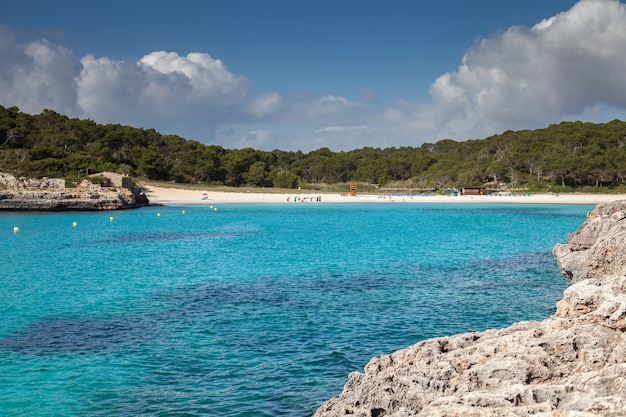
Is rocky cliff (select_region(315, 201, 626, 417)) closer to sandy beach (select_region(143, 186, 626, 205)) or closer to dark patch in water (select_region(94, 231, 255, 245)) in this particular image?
dark patch in water (select_region(94, 231, 255, 245))

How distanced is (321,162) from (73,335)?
117 m

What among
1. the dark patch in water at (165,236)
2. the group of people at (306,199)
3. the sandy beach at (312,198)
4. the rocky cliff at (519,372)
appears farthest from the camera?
the group of people at (306,199)

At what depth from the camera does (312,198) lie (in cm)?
8850

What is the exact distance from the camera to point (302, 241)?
107ft

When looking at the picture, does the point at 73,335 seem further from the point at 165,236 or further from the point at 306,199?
the point at 306,199

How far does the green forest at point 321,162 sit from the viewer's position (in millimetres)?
82562

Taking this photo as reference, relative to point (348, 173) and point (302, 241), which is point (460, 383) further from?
point (348, 173)

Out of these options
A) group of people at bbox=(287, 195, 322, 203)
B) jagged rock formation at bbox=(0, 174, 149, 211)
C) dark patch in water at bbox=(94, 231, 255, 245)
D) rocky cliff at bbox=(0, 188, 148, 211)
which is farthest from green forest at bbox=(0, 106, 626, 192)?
dark patch in water at bbox=(94, 231, 255, 245)

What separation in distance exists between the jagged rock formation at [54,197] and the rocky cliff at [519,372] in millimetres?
56163

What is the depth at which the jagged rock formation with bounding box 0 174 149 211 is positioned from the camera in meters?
55.2

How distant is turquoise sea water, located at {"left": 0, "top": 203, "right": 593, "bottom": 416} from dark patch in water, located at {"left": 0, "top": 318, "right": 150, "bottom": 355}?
0.17ft

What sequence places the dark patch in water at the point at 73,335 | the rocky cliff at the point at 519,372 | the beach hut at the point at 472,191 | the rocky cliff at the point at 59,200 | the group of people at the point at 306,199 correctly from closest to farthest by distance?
the rocky cliff at the point at 519,372, the dark patch in water at the point at 73,335, the rocky cliff at the point at 59,200, the group of people at the point at 306,199, the beach hut at the point at 472,191

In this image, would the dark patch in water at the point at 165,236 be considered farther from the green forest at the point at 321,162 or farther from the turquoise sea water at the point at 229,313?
the green forest at the point at 321,162

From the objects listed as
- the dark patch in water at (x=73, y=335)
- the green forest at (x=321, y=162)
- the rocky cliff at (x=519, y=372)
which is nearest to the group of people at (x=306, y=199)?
the green forest at (x=321, y=162)
